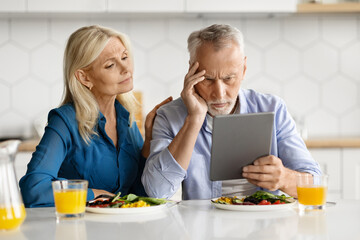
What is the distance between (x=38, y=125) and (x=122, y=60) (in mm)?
1504

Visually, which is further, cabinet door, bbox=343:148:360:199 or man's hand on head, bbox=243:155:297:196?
cabinet door, bbox=343:148:360:199

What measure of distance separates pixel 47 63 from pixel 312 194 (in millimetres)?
2514

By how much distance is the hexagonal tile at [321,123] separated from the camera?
3.65 metres

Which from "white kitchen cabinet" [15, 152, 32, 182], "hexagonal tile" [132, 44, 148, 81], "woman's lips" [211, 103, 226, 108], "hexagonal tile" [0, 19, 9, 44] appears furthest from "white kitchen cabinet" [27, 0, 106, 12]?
"woman's lips" [211, 103, 226, 108]

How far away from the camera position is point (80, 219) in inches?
54.4

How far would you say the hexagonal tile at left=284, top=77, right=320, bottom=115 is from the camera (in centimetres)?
366

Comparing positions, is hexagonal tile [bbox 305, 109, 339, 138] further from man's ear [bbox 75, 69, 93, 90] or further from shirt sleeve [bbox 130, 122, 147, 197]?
man's ear [bbox 75, 69, 93, 90]

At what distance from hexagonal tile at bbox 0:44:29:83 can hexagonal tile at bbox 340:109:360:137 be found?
7.19 feet

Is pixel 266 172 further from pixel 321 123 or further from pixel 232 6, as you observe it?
pixel 321 123

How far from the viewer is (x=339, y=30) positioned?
3641 millimetres

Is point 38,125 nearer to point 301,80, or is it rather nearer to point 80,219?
point 301,80

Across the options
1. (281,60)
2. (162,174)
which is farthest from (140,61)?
(162,174)

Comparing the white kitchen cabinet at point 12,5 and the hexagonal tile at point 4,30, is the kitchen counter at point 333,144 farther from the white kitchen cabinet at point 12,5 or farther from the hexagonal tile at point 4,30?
the hexagonal tile at point 4,30

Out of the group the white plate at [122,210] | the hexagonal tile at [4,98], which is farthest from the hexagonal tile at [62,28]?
the white plate at [122,210]
